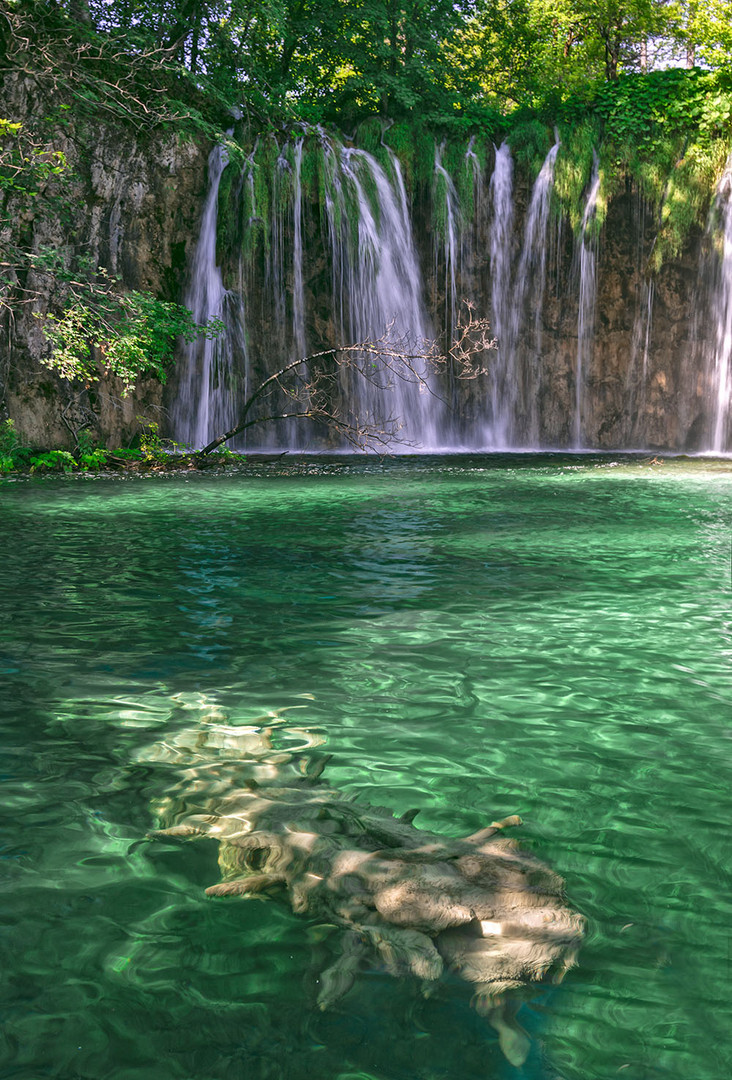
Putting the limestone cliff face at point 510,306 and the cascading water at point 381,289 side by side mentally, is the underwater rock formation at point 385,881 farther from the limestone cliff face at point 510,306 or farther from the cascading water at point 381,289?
the cascading water at point 381,289

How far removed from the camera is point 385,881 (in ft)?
6.69

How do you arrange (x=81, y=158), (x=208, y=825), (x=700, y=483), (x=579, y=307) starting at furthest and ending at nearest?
(x=579, y=307) < (x=81, y=158) < (x=700, y=483) < (x=208, y=825)

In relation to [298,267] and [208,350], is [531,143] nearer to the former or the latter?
[298,267]

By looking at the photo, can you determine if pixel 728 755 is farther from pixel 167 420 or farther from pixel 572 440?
pixel 572 440

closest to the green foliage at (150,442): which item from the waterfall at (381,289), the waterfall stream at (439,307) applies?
the waterfall stream at (439,307)

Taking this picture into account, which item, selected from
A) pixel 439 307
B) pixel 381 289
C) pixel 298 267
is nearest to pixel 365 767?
pixel 298 267

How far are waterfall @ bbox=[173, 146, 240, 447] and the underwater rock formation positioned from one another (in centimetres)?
1710

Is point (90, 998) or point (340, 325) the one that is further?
point (340, 325)

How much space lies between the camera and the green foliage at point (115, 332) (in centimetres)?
1131

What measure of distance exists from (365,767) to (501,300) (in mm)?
20754

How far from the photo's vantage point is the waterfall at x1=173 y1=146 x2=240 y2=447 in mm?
19297

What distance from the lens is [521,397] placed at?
22750 mm

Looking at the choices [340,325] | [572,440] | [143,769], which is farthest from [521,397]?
[143,769]

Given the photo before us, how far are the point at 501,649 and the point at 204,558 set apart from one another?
2.97 metres
